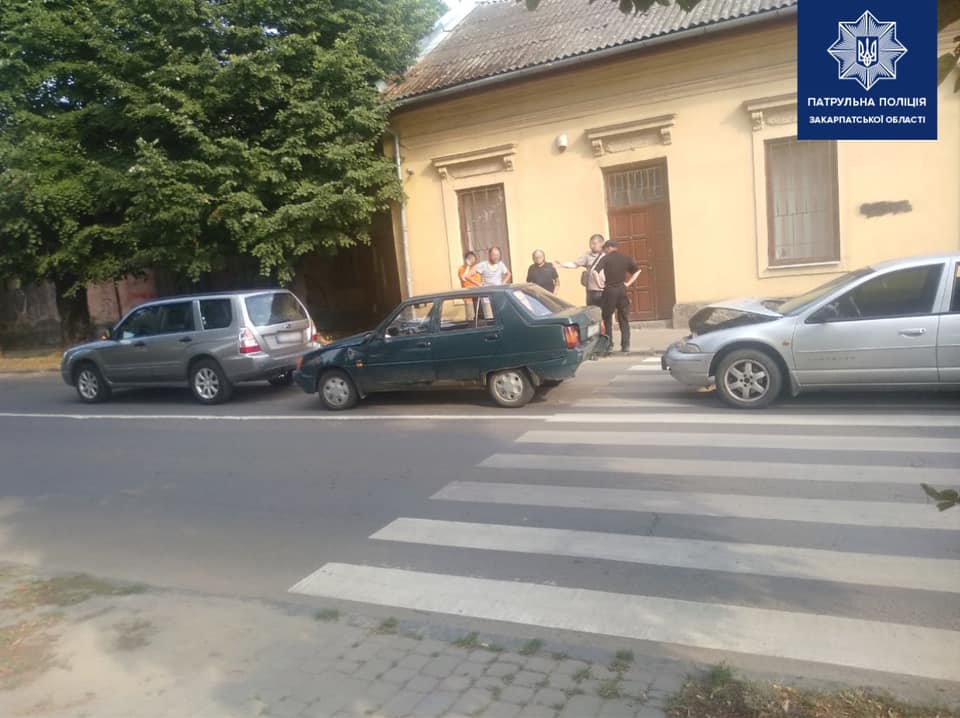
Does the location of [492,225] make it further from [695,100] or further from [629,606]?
[629,606]

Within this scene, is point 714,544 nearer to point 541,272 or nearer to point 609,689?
point 609,689

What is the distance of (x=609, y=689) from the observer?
3262 millimetres

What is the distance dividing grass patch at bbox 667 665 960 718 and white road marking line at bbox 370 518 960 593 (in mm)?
1198

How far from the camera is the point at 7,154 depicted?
1653 centimetres

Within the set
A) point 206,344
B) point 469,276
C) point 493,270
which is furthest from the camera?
point 469,276

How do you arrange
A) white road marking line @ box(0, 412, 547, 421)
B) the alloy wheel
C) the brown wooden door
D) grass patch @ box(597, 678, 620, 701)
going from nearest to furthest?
grass patch @ box(597, 678, 620, 701), the alloy wheel, white road marking line @ box(0, 412, 547, 421), the brown wooden door

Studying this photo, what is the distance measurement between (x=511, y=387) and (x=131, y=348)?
6736 millimetres

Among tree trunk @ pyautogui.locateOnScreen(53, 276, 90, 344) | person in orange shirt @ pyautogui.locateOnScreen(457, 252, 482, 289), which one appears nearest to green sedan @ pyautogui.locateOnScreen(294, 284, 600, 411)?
person in orange shirt @ pyautogui.locateOnScreen(457, 252, 482, 289)

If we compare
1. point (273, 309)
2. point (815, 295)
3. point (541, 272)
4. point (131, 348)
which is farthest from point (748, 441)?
point (131, 348)

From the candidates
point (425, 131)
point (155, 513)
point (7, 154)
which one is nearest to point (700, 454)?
point (155, 513)

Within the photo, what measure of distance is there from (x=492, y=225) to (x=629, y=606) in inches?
537

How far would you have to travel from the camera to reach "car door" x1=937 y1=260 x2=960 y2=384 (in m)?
7.50

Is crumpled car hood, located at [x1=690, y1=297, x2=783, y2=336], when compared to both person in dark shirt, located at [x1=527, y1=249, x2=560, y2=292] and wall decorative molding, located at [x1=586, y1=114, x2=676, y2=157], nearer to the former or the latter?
person in dark shirt, located at [x1=527, y1=249, x2=560, y2=292]

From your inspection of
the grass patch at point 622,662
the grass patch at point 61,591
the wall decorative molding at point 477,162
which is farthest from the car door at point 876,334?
the wall decorative molding at point 477,162
